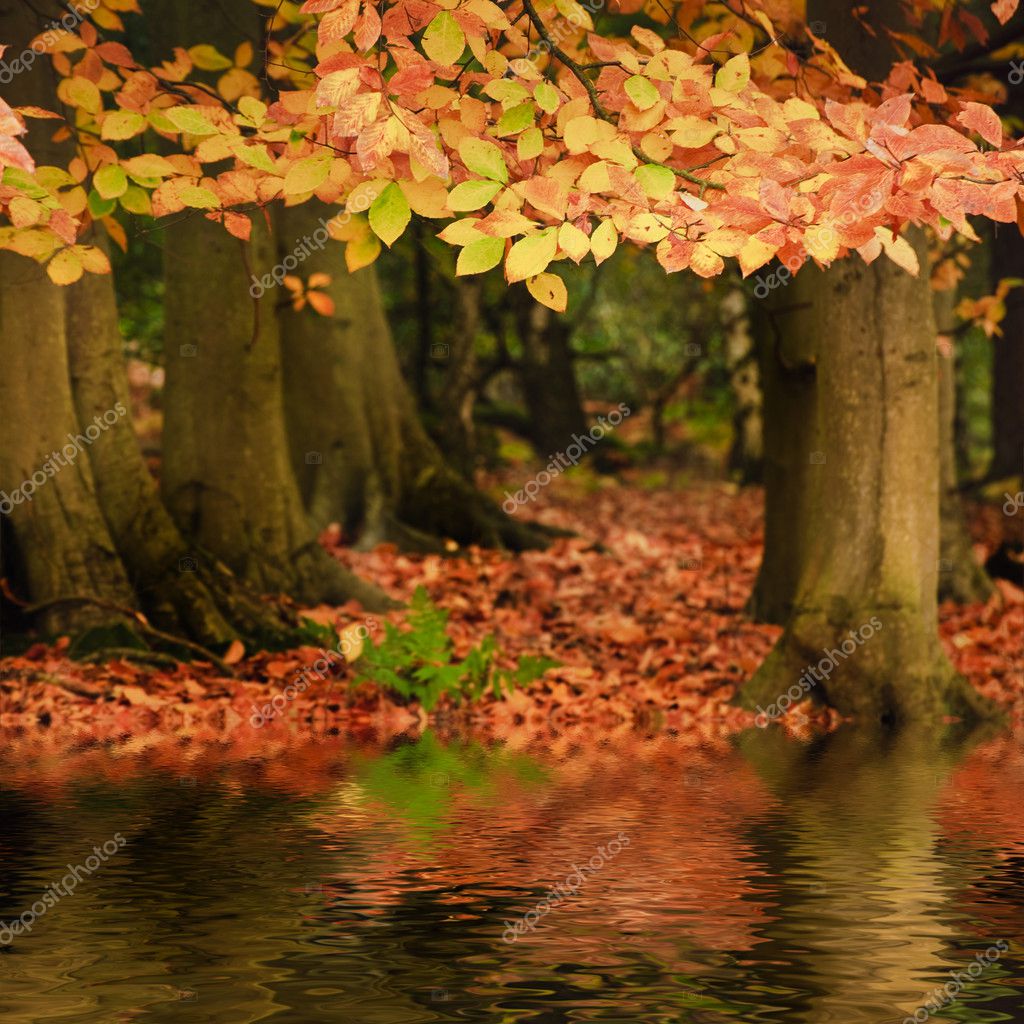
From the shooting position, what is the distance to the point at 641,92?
729 cm

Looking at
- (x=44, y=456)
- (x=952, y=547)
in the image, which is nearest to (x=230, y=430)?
(x=44, y=456)

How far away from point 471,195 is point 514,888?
266cm

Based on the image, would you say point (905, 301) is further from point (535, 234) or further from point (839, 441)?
point (535, 234)

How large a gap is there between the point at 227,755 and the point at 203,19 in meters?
8.56

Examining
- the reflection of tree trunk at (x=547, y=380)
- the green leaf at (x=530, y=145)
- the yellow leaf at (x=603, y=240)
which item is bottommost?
the yellow leaf at (x=603, y=240)

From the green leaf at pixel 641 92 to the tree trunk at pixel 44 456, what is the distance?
22.4 feet

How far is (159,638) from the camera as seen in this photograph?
13016 mm

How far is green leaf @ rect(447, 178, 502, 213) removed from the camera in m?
6.38

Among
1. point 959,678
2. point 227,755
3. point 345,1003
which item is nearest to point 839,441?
point 959,678

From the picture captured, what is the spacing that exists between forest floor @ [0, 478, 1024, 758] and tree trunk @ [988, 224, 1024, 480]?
2.65m

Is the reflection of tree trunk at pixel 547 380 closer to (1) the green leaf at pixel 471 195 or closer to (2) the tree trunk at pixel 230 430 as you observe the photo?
(2) the tree trunk at pixel 230 430

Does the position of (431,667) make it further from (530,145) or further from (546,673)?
(530,145)

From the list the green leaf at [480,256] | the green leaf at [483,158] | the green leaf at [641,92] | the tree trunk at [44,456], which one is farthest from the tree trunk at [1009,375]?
the green leaf at [480,256]

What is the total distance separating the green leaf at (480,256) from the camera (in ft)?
20.4
